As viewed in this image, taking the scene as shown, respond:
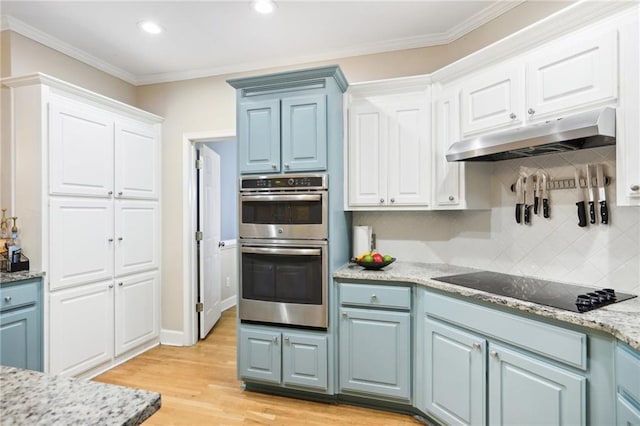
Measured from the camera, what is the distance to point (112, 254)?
3021mm

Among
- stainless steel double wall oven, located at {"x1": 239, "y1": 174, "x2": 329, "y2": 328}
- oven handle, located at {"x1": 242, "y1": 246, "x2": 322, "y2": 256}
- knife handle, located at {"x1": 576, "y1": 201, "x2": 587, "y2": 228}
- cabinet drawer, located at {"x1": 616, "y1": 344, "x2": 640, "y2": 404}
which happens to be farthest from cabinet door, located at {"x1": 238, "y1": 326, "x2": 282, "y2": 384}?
knife handle, located at {"x1": 576, "y1": 201, "x2": 587, "y2": 228}

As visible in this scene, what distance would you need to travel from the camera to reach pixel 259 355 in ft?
8.46

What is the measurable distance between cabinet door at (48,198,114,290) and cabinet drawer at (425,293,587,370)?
8.64 feet

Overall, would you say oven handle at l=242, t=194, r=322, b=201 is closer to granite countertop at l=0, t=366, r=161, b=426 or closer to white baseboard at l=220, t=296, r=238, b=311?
granite countertop at l=0, t=366, r=161, b=426

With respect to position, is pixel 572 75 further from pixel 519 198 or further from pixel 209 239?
pixel 209 239

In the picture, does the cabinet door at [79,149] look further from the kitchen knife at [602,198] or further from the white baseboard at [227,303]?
the kitchen knife at [602,198]

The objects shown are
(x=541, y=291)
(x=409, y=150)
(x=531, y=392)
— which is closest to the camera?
(x=531, y=392)

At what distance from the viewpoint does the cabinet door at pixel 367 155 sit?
2.64 metres

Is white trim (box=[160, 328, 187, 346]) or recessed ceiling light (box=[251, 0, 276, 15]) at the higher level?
recessed ceiling light (box=[251, 0, 276, 15])

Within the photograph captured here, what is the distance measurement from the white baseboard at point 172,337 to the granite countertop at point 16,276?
147 centimetres

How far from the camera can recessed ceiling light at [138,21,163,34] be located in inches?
104

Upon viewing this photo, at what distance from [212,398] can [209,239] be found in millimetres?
1788

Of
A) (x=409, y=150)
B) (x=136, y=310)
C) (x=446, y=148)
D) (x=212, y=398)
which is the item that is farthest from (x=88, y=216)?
(x=446, y=148)

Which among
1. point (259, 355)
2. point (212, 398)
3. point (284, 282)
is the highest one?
point (284, 282)
